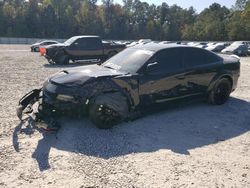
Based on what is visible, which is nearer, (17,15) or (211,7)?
(17,15)

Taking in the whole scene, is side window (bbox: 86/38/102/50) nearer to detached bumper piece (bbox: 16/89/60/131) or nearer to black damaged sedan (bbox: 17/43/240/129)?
black damaged sedan (bbox: 17/43/240/129)

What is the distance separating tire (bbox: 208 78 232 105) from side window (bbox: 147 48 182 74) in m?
1.34

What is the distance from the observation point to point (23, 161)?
15.9ft

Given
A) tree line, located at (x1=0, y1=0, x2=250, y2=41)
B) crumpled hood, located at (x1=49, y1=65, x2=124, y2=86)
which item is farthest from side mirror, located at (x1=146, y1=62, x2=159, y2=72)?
tree line, located at (x1=0, y1=0, x2=250, y2=41)

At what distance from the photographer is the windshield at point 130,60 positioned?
22.5 feet

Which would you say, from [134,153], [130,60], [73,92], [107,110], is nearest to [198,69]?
[130,60]

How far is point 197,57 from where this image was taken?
788cm

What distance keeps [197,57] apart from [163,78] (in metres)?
1.42

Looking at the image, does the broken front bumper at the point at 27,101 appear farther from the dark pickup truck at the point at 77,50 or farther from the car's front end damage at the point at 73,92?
the dark pickup truck at the point at 77,50

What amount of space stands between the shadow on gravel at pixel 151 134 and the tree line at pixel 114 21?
210ft

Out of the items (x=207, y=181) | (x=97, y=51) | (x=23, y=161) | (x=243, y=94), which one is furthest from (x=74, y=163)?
(x=97, y=51)

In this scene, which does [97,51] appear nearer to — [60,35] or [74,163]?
[74,163]

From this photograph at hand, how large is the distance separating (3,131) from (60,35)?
73.0 m

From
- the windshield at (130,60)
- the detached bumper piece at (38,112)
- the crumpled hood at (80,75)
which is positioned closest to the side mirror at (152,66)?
the windshield at (130,60)
